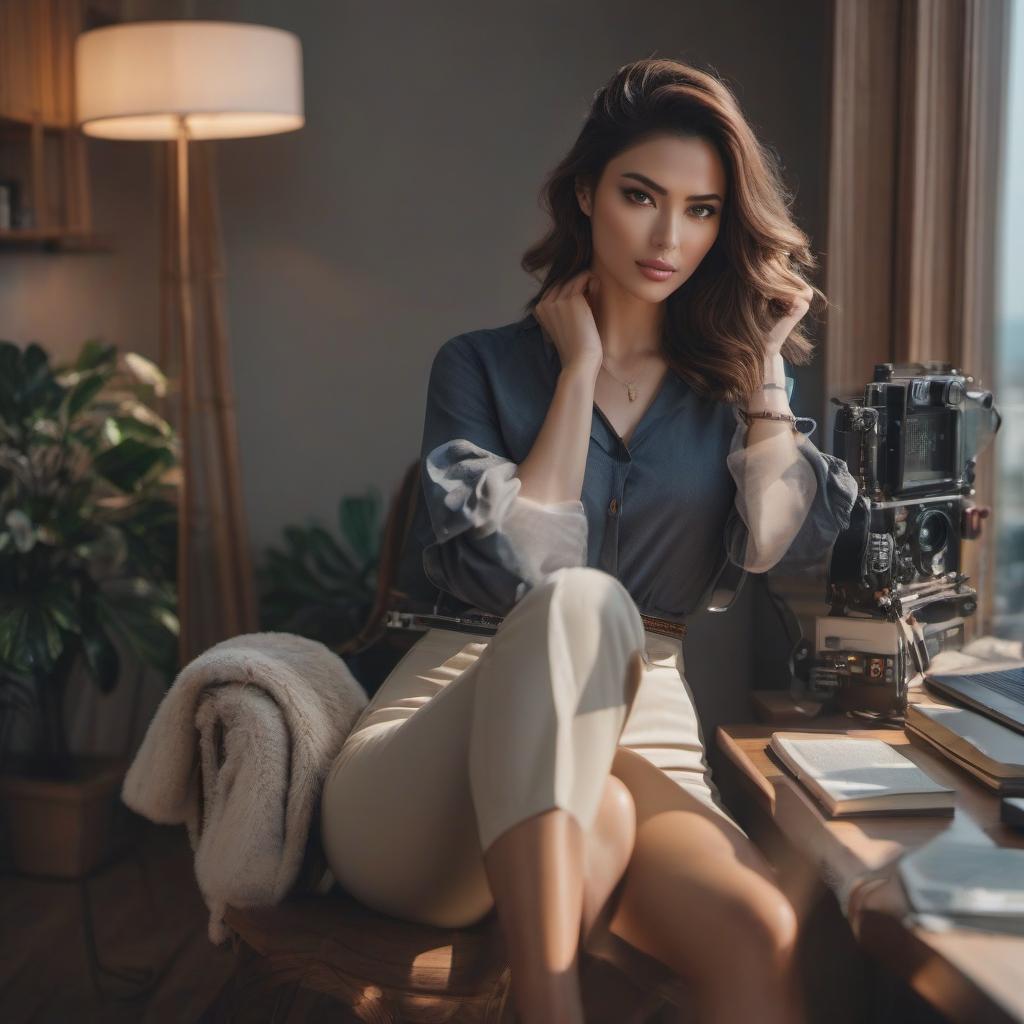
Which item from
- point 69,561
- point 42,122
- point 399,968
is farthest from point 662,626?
point 42,122

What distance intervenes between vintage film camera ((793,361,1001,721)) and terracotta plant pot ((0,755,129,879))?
1657 millimetres

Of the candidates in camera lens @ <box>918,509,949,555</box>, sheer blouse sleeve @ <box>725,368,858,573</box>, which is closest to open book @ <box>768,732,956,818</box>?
sheer blouse sleeve @ <box>725,368,858,573</box>

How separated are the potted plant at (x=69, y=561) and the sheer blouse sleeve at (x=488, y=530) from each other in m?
1.26

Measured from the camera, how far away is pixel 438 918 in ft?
4.50

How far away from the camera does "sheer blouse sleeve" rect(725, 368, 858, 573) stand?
1580 mm

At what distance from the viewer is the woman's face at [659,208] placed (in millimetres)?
1603

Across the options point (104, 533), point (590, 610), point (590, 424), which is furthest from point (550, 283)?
point (104, 533)

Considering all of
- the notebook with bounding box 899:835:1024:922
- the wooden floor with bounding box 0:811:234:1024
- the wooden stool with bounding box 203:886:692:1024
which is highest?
the notebook with bounding box 899:835:1024:922

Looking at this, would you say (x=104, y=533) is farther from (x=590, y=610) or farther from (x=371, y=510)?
(x=590, y=610)

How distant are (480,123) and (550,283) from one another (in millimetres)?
1303

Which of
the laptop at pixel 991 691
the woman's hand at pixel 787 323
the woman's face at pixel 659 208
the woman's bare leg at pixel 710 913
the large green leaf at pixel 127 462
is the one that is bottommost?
the woman's bare leg at pixel 710 913

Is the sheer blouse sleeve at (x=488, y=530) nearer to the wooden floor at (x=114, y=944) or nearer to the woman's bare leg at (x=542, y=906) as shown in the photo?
the woman's bare leg at (x=542, y=906)

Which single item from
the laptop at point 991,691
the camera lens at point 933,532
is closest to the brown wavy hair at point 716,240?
the camera lens at point 933,532

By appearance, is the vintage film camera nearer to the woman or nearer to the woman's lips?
the woman
